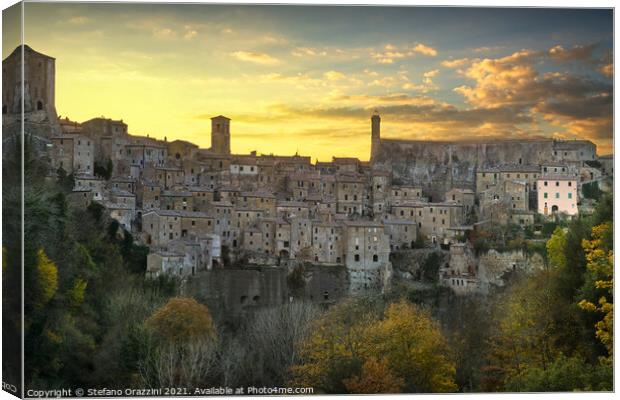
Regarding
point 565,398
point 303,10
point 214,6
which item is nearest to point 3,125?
point 214,6

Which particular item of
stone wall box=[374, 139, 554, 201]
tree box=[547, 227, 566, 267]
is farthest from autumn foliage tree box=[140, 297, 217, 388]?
stone wall box=[374, 139, 554, 201]

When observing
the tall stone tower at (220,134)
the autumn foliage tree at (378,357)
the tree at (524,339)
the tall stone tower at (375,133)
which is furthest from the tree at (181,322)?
the tall stone tower at (375,133)

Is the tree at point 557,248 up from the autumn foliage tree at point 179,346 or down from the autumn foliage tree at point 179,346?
up

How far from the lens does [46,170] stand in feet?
66.8

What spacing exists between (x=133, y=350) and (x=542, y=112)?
8.59m

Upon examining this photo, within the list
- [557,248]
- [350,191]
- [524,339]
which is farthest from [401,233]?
[524,339]

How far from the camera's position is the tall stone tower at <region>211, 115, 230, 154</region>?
1964 cm

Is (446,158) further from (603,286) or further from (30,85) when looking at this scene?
(30,85)

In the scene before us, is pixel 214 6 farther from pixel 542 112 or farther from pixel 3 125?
pixel 542 112

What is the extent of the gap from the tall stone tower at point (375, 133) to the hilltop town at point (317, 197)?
1.6 inches

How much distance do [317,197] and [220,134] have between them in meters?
5.48

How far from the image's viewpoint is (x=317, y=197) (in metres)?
25.3

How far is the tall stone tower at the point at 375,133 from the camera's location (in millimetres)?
19859

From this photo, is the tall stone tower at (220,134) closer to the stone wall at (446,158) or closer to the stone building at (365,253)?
the stone wall at (446,158)
